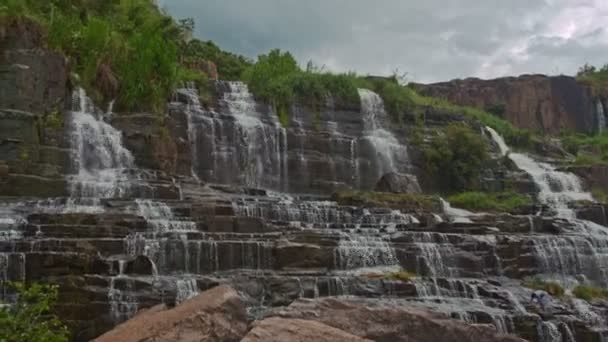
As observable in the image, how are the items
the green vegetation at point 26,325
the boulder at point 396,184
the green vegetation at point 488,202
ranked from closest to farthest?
the green vegetation at point 26,325, the green vegetation at point 488,202, the boulder at point 396,184

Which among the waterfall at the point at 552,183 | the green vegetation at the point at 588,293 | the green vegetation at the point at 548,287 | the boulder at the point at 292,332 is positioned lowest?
the green vegetation at the point at 588,293

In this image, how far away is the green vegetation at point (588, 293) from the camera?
18656 millimetres

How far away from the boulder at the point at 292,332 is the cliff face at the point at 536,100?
142 ft

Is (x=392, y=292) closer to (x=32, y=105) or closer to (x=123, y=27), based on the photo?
(x=32, y=105)

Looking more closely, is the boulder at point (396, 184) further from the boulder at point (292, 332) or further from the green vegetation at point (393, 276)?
the boulder at point (292, 332)

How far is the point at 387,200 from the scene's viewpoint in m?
25.0

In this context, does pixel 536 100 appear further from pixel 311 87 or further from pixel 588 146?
pixel 311 87

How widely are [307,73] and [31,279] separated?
2089 cm

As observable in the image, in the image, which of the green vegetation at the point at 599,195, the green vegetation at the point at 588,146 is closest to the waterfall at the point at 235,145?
the green vegetation at the point at 599,195

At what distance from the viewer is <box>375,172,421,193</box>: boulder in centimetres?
2816

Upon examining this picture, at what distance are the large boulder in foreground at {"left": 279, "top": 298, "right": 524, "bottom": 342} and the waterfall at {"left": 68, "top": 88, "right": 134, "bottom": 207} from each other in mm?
11528

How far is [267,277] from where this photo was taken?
51.6 ft

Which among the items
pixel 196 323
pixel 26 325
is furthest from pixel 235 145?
pixel 26 325

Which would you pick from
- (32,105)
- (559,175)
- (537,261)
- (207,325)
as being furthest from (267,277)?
(559,175)
